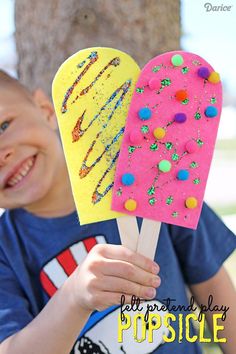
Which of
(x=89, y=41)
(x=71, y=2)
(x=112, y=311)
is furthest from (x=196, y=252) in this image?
(x=71, y=2)

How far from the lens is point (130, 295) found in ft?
3.26

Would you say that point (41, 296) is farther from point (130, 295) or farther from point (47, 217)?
point (130, 295)

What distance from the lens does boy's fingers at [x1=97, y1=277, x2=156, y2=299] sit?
3.16 ft

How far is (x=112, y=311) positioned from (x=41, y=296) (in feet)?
0.52

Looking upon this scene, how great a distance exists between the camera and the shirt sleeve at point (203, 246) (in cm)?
131

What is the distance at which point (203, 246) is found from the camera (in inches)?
51.5

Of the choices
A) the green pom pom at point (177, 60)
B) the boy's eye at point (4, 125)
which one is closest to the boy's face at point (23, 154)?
the boy's eye at point (4, 125)

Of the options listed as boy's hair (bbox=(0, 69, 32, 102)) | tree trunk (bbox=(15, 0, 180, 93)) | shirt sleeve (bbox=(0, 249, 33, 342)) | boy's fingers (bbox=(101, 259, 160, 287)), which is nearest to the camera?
boy's fingers (bbox=(101, 259, 160, 287))

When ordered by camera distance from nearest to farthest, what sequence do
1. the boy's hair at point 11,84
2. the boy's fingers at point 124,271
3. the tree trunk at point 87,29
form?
the boy's fingers at point 124,271
the boy's hair at point 11,84
the tree trunk at point 87,29

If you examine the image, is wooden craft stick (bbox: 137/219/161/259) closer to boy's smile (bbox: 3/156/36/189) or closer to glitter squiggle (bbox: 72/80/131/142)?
glitter squiggle (bbox: 72/80/131/142)

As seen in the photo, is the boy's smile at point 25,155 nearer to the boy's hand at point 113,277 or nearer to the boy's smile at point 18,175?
the boy's smile at point 18,175

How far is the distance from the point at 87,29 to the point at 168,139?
609 millimetres

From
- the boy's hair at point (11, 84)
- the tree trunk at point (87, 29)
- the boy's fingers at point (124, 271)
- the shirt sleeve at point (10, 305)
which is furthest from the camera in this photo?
the tree trunk at point (87, 29)

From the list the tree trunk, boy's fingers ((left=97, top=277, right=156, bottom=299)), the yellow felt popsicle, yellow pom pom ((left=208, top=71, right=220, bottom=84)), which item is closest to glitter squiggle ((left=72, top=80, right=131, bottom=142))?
the yellow felt popsicle
